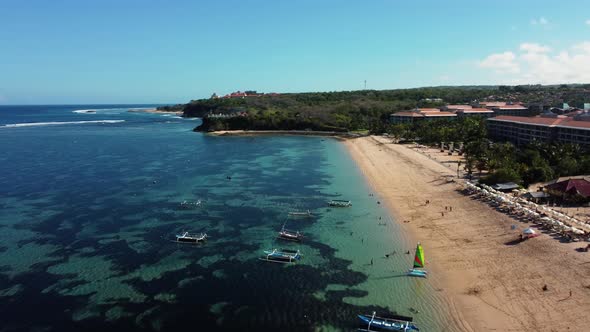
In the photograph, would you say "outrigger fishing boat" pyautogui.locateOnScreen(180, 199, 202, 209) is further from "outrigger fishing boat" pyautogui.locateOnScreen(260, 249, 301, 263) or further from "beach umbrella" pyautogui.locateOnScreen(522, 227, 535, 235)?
"beach umbrella" pyautogui.locateOnScreen(522, 227, 535, 235)

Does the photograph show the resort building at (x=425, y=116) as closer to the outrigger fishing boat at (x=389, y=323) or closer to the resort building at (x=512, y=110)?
the resort building at (x=512, y=110)

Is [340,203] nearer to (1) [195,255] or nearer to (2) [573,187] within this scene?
(1) [195,255]

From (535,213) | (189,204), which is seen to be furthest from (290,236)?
(535,213)

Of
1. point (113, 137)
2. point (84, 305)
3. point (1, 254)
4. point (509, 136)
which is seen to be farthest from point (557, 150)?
point (113, 137)

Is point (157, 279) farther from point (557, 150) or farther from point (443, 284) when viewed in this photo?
point (557, 150)

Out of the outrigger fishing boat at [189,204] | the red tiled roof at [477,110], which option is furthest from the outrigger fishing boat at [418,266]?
the red tiled roof at [477,110]

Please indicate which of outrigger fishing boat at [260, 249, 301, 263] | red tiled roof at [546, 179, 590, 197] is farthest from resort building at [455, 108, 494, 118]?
outrigger fishing boat at [260, 249, 301, 263]
